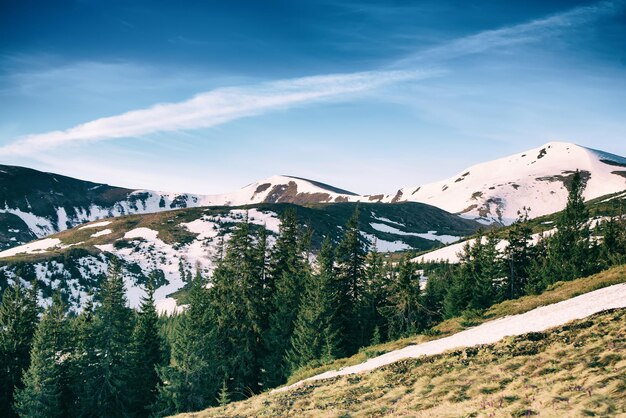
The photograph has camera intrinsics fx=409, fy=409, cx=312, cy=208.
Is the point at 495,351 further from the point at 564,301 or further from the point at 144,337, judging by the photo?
the point at 144,337

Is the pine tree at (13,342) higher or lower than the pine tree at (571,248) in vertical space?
lower

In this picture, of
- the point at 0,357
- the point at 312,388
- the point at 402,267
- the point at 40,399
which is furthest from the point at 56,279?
the point at 312,388

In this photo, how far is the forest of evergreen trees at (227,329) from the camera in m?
42.5

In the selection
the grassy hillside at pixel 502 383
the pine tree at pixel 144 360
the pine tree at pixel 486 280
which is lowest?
the pine tree at pixel 144 360

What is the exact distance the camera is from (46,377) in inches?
1672

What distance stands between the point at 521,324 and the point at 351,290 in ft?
90.8

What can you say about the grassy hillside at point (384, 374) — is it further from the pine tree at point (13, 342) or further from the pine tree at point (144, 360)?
the pine tree at point (13, 342)

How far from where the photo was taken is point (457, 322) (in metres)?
31.4

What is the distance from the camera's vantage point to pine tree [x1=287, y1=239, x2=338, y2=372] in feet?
139

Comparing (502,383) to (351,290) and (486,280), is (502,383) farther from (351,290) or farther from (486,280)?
(486,280)

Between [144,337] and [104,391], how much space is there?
749 cm

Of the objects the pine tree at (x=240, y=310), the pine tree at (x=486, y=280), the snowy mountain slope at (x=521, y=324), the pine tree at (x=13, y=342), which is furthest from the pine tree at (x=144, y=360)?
the pine tree at (x=486, y=280)

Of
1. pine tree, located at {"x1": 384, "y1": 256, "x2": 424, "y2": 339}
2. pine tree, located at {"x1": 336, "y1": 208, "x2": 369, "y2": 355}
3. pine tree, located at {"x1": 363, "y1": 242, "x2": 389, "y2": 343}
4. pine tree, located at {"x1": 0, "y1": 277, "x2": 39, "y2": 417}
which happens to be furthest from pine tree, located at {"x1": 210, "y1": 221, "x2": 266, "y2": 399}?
pine tree, located at {"x1": 0, "y1": 277, "x2": 39, "y2": 417}

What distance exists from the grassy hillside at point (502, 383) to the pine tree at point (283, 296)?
78.4ft
